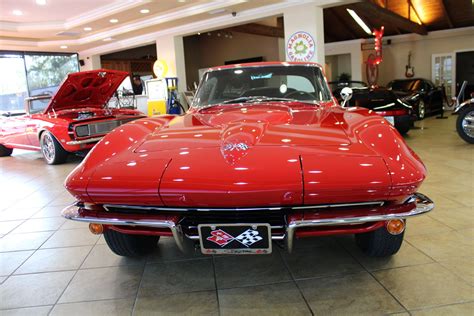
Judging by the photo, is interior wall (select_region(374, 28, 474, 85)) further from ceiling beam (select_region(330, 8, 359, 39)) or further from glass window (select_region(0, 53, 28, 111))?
glass window (select_region(0, 53, 28, 111))

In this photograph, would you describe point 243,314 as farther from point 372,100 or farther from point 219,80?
point 372,100

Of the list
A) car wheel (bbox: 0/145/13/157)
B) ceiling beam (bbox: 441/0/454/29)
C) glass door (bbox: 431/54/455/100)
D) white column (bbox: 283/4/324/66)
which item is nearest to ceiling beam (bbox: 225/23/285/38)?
white column (bbox: 283/4/324/66)

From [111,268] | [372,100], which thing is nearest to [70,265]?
[111,268]

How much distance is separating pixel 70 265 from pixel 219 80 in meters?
1.86

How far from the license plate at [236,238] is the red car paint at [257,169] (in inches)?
4.4

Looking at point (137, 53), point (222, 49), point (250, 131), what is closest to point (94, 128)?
point (250, 131)

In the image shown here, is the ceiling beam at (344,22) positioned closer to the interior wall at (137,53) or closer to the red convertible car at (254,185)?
the interior wall at (137,53)

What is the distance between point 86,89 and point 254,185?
227 inches

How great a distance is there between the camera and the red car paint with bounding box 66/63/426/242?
5.65ft

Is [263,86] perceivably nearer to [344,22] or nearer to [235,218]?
[235,218]

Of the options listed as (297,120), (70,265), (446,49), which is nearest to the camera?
(297,120)

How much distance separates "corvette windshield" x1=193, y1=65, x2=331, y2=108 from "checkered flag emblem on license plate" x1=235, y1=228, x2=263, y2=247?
155 centimetres

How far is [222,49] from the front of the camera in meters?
19.4

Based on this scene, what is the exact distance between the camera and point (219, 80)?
11.1ft
